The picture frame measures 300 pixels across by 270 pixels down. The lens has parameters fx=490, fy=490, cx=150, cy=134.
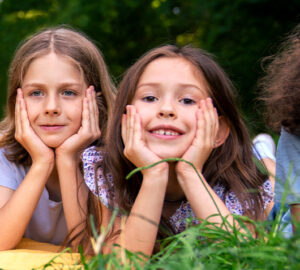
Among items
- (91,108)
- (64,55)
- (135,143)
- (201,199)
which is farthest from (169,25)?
(201,199)

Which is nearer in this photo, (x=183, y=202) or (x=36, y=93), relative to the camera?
(x=183, y=202)

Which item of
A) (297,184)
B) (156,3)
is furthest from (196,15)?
(297,184)

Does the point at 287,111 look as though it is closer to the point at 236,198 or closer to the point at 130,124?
the point at 236,198

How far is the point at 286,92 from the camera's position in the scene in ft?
7.24

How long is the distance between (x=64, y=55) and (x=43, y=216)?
96cm

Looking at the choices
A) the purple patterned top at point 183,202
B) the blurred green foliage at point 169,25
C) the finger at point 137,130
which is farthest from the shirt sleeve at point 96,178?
the blurred green foliage at point 169,25

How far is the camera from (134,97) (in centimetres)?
248

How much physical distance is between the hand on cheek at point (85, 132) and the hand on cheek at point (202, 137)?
0.65 m

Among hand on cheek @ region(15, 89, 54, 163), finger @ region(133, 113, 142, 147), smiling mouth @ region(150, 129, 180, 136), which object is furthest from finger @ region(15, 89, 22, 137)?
smiling mouth @ region(150, 129, 180, 136)

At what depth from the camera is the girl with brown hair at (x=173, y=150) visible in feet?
7.18

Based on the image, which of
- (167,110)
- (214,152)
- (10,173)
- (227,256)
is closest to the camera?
(227,256)

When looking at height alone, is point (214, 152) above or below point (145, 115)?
below

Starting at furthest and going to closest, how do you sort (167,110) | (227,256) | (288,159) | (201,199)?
(288,159) < (167,110) < (201,199) < (227,256)

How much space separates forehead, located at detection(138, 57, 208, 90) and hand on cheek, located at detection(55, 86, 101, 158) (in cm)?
42
